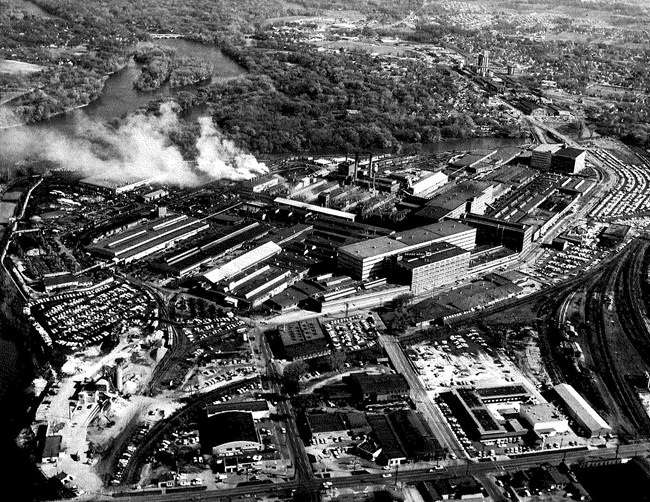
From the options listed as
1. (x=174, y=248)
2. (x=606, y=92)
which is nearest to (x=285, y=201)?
(x=174, y=248)

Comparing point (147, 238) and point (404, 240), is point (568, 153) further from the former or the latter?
point (147, 238)

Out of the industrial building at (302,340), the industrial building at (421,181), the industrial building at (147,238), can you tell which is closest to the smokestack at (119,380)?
the industrial building at (302,340)

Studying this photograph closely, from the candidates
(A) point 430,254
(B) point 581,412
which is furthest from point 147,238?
(B) point 581,412

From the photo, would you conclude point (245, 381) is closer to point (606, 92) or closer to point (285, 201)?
point (285, 201)

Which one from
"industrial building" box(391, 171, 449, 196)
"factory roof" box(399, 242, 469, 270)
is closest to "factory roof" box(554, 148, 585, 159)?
"industrial building" box(391, 171, 449, 196)

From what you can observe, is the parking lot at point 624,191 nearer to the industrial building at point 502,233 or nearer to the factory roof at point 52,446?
the industrial building at point 502,233

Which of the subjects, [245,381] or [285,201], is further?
[285,201]

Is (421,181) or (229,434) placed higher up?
(229,434)
